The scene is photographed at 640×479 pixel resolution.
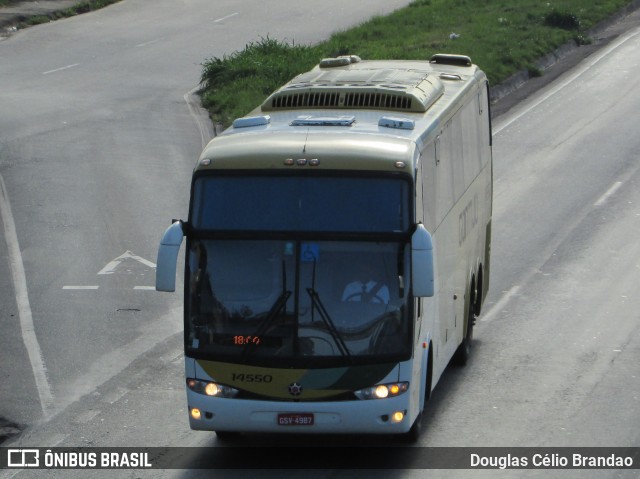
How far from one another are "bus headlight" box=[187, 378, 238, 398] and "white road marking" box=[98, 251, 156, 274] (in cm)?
876

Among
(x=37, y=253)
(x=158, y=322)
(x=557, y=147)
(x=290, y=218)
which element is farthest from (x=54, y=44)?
(x=290, y=218)

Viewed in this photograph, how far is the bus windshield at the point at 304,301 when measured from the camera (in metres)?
12.3

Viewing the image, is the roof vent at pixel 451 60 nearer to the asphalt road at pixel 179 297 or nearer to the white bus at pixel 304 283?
the asphalt road at pixel 179 297

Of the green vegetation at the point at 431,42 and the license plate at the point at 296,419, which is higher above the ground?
the license plate at the point at 296,419

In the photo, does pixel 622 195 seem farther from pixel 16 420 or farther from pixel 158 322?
pixel 16 420

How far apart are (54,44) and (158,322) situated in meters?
27.0

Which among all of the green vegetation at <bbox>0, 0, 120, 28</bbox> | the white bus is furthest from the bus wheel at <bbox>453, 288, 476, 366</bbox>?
the green vegetation at <bbox>0, 0, 120, 28</bbox>

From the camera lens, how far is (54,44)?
4406 cm

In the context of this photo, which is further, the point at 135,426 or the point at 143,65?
the point at 143,65

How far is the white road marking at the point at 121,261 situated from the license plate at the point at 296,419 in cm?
922

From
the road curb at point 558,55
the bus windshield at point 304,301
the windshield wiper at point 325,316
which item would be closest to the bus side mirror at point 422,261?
the bus windshield at point 304,301

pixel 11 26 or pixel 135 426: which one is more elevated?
pixel 135 426

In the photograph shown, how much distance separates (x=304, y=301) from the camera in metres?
12.3

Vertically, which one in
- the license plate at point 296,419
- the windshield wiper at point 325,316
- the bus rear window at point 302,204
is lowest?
the license plate at point 296,419
